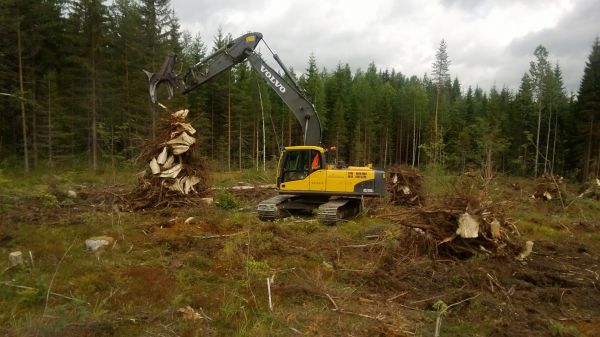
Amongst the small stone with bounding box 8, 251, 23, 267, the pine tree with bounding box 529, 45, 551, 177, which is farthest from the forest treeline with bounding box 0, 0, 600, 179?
the small stone with bounding box 8, 251, 23, 267

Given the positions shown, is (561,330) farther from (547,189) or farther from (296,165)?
(547,189)

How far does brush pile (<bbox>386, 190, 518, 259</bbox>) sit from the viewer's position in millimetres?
7695

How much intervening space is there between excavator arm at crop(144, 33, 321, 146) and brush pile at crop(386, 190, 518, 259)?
593 centimetres

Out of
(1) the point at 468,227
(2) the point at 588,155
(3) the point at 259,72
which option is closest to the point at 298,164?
(3) the point at 259,72

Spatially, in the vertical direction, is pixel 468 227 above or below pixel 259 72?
below

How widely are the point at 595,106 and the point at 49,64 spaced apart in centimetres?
4289

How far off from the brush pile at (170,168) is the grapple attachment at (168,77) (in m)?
0.91

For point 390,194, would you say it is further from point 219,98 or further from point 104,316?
point 219,98

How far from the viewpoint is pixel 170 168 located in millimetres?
13086

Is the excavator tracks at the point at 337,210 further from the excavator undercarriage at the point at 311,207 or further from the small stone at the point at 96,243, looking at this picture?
the small stone at the point at 96,243

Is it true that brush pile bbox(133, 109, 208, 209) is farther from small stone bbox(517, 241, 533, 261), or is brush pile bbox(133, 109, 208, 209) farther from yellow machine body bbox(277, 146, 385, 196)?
small stone bbox(517, 241, 533, 261)

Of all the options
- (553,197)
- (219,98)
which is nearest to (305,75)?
(219,98)

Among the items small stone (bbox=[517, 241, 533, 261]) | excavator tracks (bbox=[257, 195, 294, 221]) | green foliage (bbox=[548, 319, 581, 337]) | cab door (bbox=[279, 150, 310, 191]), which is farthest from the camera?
cab door (bbox=[279, 150, 310, 191])

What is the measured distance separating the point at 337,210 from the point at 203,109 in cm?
2776
